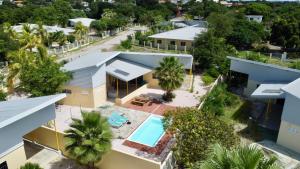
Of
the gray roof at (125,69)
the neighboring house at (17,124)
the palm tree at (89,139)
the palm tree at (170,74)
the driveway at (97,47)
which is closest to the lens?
the palm tree at (89,139)

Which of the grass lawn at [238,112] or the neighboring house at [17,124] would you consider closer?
the neighboring house at [17,124]

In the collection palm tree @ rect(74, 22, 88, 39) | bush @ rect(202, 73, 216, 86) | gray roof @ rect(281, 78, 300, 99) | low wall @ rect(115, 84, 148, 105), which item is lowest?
low wall @ rect(115, 84, 148, 105)

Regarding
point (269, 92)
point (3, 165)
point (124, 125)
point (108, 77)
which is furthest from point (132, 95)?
point (3, 165)

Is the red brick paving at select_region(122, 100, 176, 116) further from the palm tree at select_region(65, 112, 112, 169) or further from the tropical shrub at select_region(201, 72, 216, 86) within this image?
the palm tree at select_region(65, 112, 112, 169)

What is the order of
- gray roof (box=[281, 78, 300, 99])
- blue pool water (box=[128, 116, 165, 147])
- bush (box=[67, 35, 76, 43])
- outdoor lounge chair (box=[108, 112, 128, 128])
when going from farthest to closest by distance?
bush (box=[67, 35, 76, 43]) → outdoor lounge chair (box=[108, 112, 128, 128]) → blue pool water (box=[128, 116, 165, 147]) → gray roof (box=[281, 78, 300, 99])

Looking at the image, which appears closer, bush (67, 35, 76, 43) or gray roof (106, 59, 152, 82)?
gray roof (106, 59, 152, 82)

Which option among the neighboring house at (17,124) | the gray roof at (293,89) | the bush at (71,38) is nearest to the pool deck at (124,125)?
the neighboring house at (17,124)

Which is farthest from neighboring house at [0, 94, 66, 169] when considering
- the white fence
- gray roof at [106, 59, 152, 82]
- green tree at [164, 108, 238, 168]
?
the white fence

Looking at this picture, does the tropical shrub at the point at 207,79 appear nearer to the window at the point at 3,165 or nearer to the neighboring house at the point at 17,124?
the neighboring house at the point at 17,124
